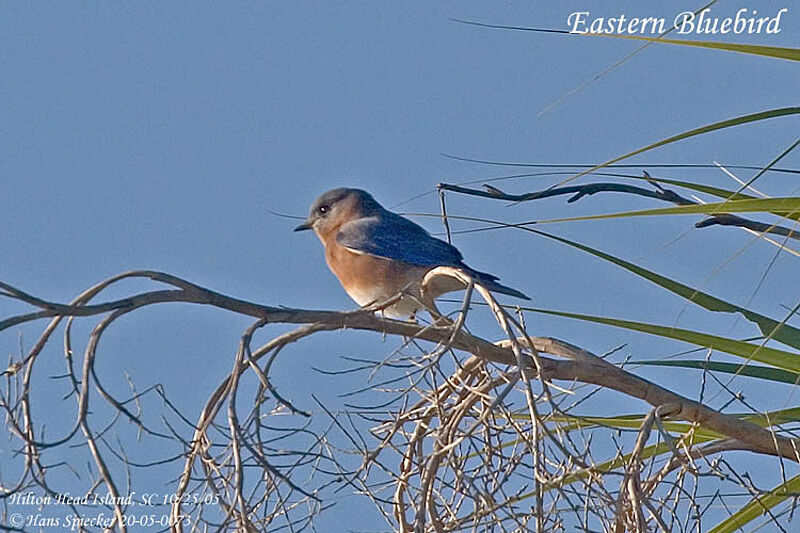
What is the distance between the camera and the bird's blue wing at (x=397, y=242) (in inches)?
182

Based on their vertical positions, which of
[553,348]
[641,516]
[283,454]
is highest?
[553,348]

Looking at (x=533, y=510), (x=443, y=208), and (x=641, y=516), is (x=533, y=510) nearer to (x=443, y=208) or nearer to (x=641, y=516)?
(x=641, y=516)

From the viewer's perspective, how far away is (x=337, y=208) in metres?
5.36

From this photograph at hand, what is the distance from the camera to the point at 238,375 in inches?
83.4

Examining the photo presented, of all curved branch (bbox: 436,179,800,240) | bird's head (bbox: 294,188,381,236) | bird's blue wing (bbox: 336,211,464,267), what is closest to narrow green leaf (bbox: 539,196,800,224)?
curved branch (bbox: 436,179,800,240)

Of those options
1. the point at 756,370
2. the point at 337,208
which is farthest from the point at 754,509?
the point at 337,208

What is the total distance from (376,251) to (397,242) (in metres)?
0.10

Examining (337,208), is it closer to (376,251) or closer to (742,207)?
(376,251)

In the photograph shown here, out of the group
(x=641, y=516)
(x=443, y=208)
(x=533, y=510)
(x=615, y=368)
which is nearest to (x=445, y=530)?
(x=533, y=510)

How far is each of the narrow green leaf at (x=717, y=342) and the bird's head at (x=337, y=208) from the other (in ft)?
9.06

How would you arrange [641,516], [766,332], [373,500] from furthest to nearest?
[766,332]
[373,500]
[641,516]

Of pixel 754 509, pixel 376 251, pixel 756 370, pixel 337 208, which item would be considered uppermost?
pixel 337 208

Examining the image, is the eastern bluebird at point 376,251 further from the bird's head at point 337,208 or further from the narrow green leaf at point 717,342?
the narrow green leaf at point 717,342

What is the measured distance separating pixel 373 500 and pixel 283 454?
380mm
